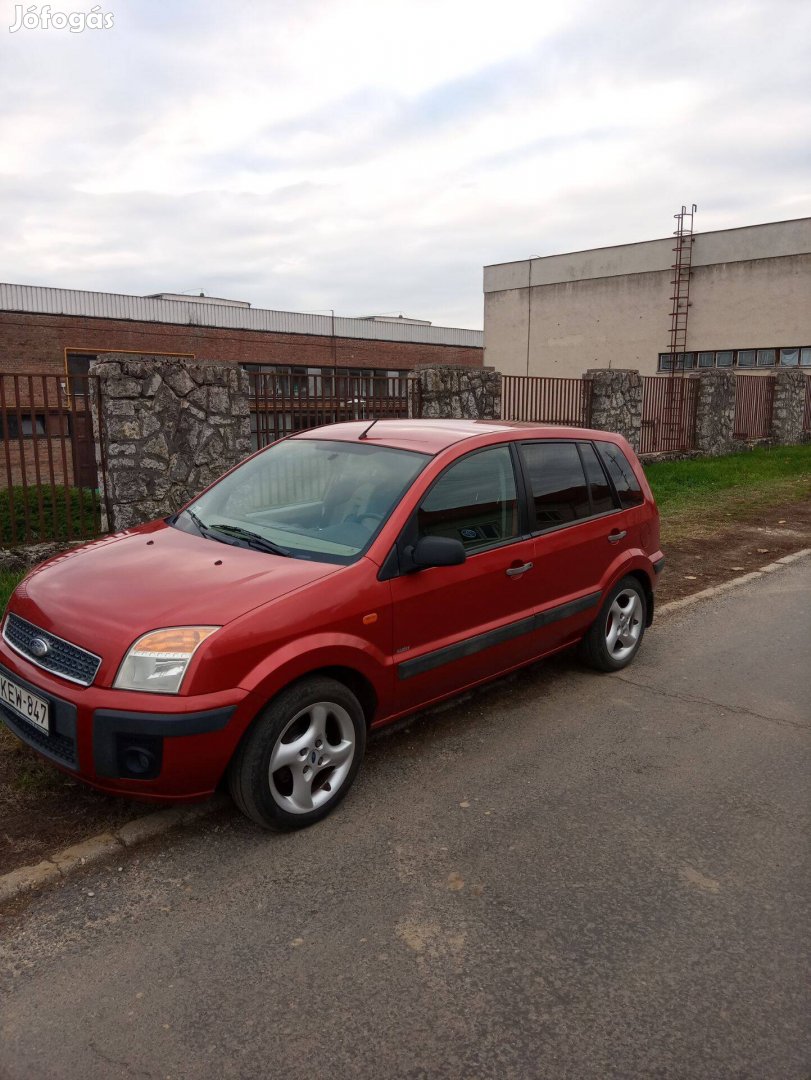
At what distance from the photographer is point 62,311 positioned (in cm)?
3550

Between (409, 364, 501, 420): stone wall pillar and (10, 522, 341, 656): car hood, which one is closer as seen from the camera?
(10, 522, 341, 656): car hood

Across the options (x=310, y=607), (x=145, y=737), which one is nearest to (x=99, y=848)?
(x=145, y=737)

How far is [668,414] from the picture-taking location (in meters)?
18.7

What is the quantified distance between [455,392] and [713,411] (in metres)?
9.83

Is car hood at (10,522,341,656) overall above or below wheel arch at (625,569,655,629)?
above

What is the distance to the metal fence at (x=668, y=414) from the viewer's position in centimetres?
1806

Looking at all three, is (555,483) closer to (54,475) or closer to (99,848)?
(99,848)

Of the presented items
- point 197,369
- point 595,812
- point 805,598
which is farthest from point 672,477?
point 595,812

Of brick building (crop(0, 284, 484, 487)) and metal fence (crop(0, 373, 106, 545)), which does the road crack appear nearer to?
metal fence (crop(0, 373, 106, 545))

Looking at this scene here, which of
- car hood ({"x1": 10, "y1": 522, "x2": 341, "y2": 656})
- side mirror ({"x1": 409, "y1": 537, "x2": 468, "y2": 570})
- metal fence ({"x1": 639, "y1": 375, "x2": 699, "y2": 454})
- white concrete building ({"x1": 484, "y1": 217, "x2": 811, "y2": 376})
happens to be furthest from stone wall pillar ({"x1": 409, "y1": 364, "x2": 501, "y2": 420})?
white concrete building ({"x1": 484, "y1": 217, "x2": 811, "y2": 376})

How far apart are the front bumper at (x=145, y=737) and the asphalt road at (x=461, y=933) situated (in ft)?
1.21

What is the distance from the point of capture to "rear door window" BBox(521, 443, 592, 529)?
4664 millimetres

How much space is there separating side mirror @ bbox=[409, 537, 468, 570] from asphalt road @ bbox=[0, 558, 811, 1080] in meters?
1.07

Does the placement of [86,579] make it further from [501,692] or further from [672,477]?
[672,477]
